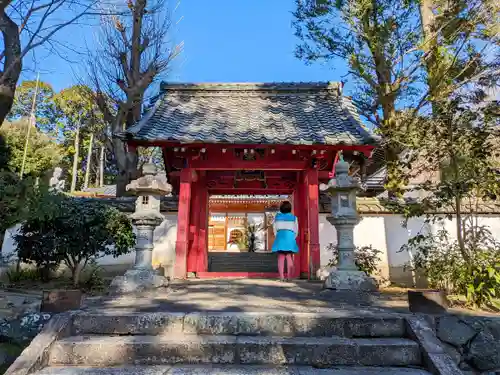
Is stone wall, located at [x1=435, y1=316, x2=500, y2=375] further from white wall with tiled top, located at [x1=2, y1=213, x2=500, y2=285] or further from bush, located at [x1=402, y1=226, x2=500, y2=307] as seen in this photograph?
white wall with tiled top, located at [x1=2, y1=213, x2=500, y2=285]

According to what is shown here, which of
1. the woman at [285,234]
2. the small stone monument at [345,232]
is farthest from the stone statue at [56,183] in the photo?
the small stone monument at [345,232]

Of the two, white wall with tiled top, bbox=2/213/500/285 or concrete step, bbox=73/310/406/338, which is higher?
white wall with tiled top, bbox=2/213/500/285

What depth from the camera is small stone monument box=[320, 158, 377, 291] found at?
486cm

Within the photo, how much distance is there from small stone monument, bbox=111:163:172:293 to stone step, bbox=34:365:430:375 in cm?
199

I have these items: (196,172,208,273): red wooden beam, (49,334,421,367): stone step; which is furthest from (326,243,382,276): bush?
(49,334,421,367): stone step

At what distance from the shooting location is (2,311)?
13.5ft

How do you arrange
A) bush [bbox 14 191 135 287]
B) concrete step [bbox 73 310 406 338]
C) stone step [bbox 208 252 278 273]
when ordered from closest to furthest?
concrete step [bbox 73 310 406 338], bush [bbox 14 191 135 287], stone step [bbox 208 252 278 273]

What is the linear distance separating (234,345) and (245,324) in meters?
0.33

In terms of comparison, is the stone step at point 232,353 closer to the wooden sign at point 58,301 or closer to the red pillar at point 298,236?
the wooden sign at point 58,301

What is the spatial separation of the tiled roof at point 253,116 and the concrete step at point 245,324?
4169 millimetres

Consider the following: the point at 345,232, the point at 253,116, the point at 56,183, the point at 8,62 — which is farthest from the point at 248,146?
the point at 8,62

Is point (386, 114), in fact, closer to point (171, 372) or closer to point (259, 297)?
point (259, 297)

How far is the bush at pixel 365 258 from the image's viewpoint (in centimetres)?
775

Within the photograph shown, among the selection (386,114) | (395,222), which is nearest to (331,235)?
(395,222)
